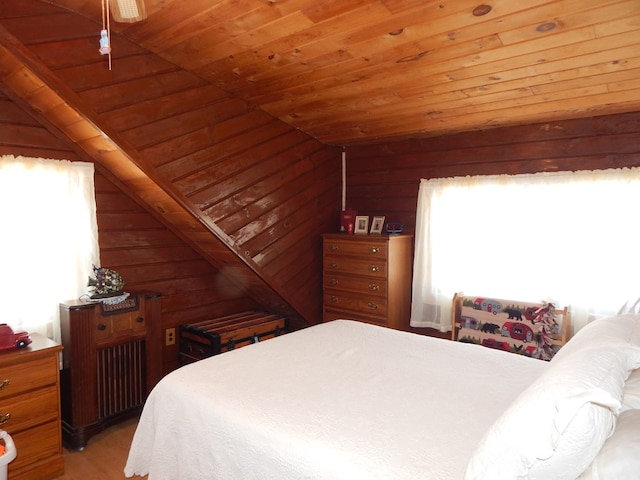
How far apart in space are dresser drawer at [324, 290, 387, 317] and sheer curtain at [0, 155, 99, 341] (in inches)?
72.9

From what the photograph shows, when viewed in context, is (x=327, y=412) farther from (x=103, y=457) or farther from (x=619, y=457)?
(x=103, y=457)

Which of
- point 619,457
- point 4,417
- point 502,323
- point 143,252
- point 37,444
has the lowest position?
point 37,444

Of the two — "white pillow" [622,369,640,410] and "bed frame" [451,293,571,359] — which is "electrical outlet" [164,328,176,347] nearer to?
"bed frame" [451,293,571,359]

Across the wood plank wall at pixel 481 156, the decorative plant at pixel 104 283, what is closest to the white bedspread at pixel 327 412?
the decorative plant at pixel 104 283

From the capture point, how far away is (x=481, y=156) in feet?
10.8

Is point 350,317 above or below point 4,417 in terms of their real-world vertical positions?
above

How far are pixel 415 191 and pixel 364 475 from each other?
9.15 ft

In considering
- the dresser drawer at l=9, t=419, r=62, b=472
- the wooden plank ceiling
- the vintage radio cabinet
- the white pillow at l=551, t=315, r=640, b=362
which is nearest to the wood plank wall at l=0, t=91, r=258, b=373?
the vintage radio cabinet

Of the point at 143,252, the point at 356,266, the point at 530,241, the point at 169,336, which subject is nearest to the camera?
the point at 530,241

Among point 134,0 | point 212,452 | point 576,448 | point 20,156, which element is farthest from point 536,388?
point 20,156

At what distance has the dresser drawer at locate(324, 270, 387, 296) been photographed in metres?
3.51

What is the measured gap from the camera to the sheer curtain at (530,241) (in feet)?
9.00

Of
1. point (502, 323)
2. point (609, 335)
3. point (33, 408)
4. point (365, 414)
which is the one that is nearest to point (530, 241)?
point (502, 323)

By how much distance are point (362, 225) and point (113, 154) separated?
208 centimetres
